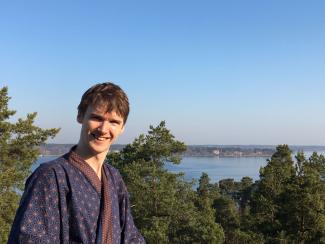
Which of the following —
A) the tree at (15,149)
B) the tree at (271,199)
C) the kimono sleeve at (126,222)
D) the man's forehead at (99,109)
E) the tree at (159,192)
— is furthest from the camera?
the tree at (159,192)

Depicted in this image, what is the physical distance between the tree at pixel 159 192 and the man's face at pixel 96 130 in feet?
46.3

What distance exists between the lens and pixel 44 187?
184 centimetres

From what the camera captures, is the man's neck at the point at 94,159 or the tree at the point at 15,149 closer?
the man's neck at the point at 94,159

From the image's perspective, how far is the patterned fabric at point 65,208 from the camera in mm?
1800

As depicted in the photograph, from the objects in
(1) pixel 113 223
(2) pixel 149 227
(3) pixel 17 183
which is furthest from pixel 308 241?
(1) pixel 113 223

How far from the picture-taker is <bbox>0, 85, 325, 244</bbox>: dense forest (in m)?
14.3

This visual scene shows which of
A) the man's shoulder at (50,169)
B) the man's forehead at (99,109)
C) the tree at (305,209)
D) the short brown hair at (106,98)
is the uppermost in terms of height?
the short brown hair at (106,98)

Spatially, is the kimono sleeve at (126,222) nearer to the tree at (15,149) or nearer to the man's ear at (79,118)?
→ the man's ear at (79,118)

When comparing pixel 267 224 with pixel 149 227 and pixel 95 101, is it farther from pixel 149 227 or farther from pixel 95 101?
pixel 95 101

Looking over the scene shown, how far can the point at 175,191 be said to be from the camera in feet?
57.4

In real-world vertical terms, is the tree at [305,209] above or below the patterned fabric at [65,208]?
below

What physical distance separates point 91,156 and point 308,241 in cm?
1430

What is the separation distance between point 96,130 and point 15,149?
43.3ft

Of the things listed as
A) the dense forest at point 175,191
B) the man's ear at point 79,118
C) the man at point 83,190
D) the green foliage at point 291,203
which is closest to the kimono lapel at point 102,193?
the man at point 83,190
